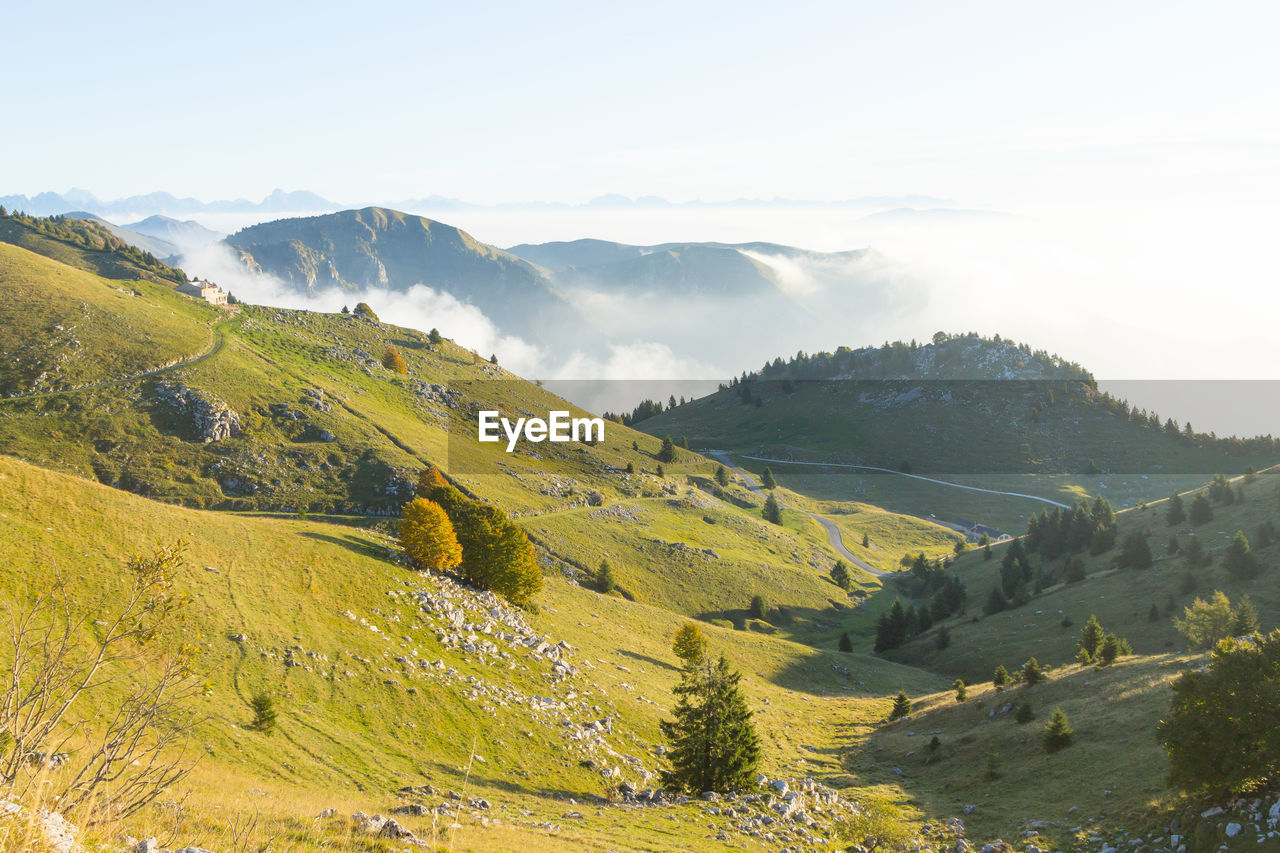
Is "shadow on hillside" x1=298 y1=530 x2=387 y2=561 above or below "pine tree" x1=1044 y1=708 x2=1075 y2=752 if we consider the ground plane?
above

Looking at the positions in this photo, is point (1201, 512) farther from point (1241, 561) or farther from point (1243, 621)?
point (1243, 621)

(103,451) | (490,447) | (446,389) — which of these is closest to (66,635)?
(103,451)

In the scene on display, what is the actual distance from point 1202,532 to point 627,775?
117 m

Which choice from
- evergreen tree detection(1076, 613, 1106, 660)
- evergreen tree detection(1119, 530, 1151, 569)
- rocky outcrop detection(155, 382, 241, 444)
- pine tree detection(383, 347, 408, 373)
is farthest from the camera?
pine tree detection(383, 347, 408, 373)

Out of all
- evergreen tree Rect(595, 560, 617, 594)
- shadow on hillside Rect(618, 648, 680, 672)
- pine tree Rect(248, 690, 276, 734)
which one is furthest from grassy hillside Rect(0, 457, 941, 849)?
evergreen tree Rect(595, 560, 617, 594)

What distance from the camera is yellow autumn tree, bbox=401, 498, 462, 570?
62.2m

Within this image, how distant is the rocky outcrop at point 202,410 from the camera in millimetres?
113062

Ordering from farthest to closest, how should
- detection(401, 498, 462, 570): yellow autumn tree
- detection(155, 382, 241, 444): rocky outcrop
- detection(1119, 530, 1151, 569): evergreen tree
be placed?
1. detection(1119, 530, 1151, 569): evergreen tree
2. detection(155, 382, 241, 444): rocky outcrop
3. detection(401, 498, 462, 570): yellow autumn tree

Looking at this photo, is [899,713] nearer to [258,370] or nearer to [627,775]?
[627,775]

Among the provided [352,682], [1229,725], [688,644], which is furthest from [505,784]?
[688,644]

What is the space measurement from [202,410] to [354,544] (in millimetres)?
70553

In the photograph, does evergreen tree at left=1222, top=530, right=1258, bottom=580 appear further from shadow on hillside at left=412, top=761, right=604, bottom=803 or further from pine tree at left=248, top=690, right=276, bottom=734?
pine tree at left=248, top=690, right=276, bottom=734

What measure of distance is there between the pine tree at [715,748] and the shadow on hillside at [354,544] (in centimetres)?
2954

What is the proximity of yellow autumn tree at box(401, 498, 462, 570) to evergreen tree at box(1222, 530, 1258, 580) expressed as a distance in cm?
10203
